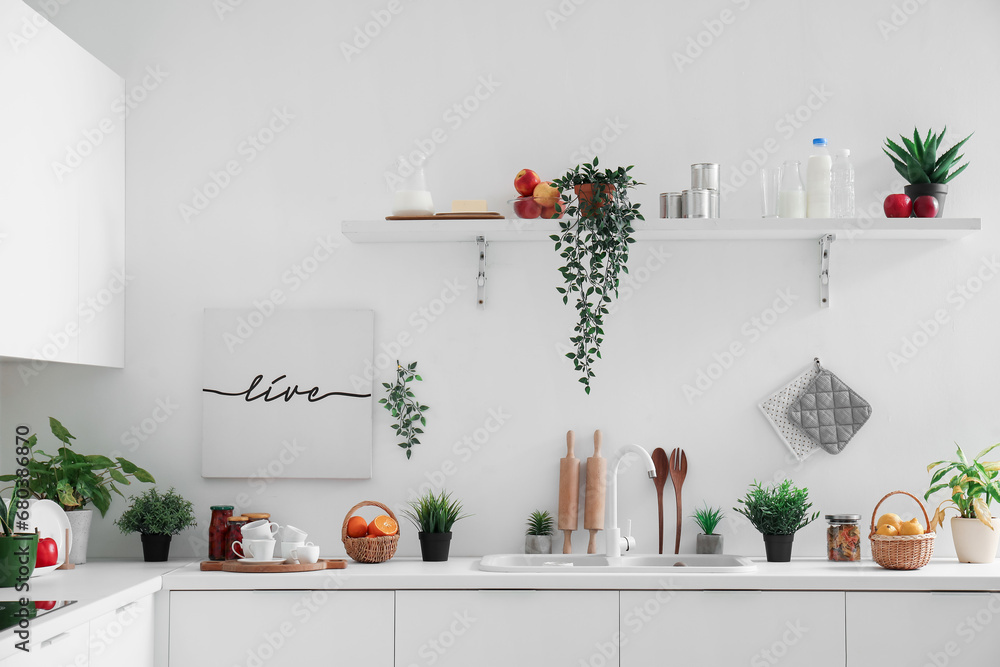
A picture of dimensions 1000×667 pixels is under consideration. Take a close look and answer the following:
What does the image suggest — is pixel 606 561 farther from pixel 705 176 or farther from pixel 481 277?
pixel 705 176

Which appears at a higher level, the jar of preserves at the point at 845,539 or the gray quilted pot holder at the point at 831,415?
the gray quilted pot holder at the point at 831,415

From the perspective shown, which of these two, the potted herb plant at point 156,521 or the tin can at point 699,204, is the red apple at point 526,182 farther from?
the potted herb plant at point 156,521

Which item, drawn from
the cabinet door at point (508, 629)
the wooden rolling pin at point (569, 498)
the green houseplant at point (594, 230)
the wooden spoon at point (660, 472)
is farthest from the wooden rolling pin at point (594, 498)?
the cabinet door at point (508, 629)

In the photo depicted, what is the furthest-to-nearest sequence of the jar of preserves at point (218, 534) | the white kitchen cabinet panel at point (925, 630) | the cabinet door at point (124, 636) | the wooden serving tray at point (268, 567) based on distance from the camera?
the jar of preserves at point (218, 534) → the wooden serving tray at point (268, 567) → the white kitchen cabinet panel at point (925, 630) → the cabinet door at point (124, 636)

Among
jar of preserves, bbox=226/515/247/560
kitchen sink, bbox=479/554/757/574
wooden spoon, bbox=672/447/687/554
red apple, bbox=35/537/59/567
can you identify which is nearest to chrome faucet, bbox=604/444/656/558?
kitchen sink, bbox=479/554/757/574

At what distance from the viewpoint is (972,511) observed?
2.54 metres

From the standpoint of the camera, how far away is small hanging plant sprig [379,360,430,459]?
2709 mm

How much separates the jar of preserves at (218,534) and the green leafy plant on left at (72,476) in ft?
0.70

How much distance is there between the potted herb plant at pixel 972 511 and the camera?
98.2 inches

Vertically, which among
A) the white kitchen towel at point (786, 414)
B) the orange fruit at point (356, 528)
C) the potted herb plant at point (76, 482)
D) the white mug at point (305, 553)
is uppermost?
the white kitchen towel at point (786, 414)

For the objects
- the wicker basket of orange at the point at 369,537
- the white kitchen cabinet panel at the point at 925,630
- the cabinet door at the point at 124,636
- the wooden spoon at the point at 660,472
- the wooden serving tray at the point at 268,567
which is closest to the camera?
the cabinet door at the point at 124,636

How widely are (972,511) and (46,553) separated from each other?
249 centimetres

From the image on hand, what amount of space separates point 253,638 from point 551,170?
62.3 inches

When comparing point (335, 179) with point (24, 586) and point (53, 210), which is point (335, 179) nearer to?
point (53, 210)
